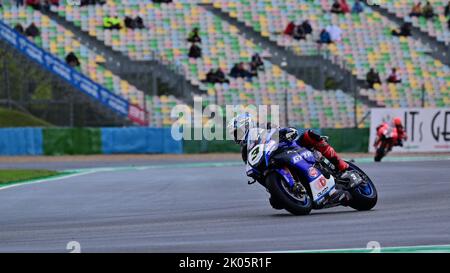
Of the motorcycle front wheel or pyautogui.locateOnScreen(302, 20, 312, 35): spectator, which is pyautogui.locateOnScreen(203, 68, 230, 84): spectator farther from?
the motorcycle front wheel

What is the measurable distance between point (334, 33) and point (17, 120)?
45.4 ft

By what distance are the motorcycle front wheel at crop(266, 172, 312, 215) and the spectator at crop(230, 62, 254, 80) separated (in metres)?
28.4

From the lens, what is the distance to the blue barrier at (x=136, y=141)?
37625 millimetres

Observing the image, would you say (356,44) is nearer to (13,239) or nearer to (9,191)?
(9,191)

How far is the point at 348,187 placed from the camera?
13.0m

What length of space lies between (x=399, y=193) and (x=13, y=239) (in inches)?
291

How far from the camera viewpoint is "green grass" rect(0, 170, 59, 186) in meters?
23.3

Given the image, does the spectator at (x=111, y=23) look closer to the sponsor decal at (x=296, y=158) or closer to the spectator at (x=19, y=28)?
the spectator at (x=19, y=28)

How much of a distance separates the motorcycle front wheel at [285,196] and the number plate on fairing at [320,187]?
17cm

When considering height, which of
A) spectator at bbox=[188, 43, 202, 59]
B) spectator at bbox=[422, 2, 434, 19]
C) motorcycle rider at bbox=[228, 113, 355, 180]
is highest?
spectator at bbox=[422, 2, 434, 19]

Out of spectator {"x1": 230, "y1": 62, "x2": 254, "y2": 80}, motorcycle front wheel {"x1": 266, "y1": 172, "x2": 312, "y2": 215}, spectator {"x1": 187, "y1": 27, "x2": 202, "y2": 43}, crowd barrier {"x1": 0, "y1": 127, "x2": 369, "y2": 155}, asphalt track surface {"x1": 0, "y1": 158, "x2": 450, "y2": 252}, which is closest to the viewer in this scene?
asphalt track surface {"x1": 0, "y1": 158, "x2": 450, "y2": 252}

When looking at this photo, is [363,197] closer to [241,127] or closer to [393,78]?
[241,127]

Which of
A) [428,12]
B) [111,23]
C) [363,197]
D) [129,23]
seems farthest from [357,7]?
[363,197]

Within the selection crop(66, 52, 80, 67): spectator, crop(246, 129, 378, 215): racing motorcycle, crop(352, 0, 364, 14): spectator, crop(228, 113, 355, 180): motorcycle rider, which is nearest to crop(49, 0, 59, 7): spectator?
crop(66, 52, 80, 67): spectator
